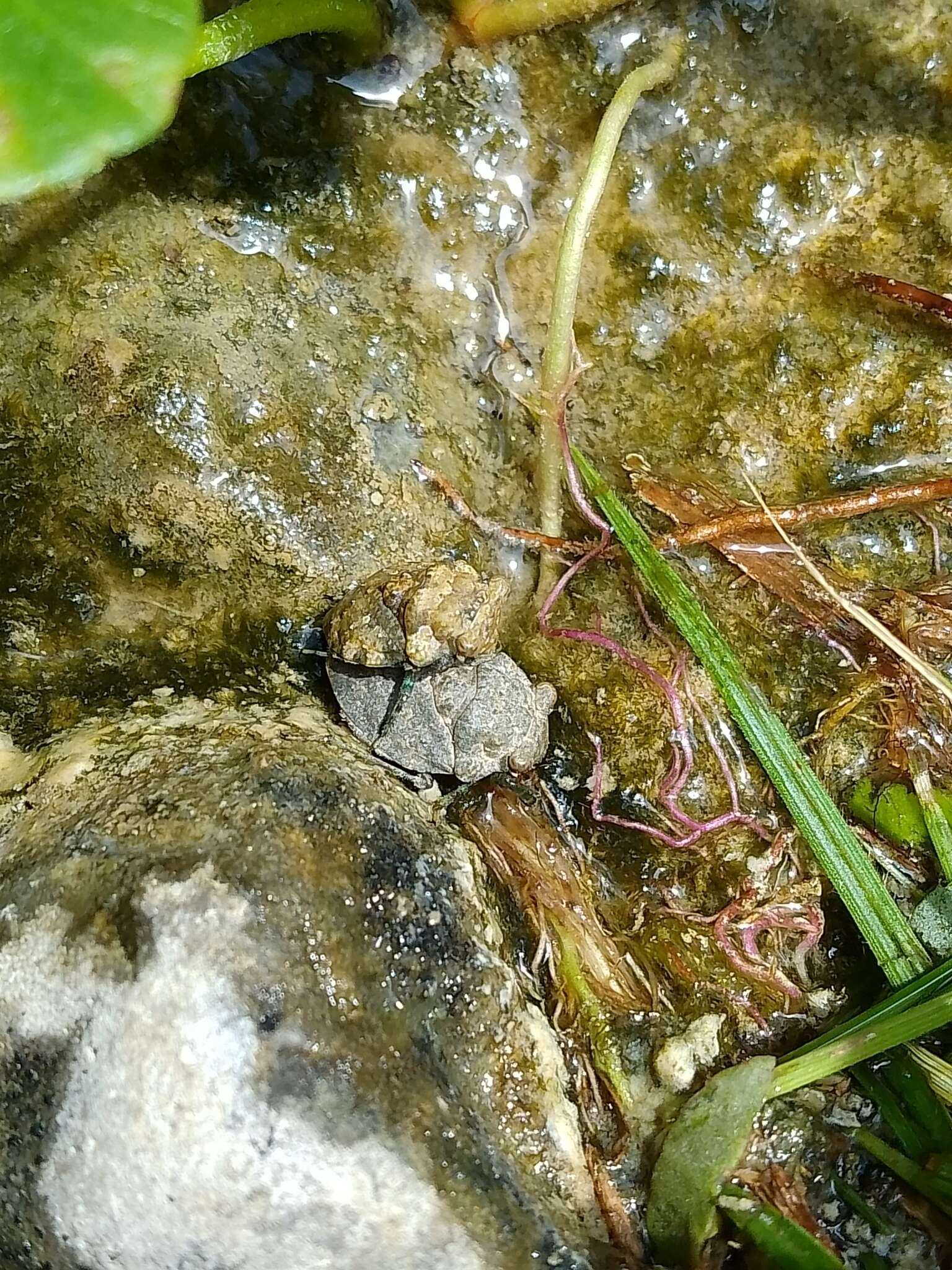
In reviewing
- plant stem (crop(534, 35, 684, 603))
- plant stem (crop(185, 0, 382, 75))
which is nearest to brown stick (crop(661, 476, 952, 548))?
plant stem (crop(534, 35, 684, 603))

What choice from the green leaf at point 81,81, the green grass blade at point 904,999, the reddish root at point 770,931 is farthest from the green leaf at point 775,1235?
the green leaf at point 81,81

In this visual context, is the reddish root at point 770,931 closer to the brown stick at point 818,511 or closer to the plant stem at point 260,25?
the brown stick at point 818,511

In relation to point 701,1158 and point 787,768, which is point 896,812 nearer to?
point 787,768

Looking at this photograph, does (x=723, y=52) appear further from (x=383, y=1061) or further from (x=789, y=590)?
(x=383, y=1061)

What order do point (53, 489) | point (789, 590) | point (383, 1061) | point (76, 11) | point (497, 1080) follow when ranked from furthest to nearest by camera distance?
1. point (789, 590)
2. point (53, 489)
3. point (497, 1080)
4. point (383, 1061)
5. point (76, 11)

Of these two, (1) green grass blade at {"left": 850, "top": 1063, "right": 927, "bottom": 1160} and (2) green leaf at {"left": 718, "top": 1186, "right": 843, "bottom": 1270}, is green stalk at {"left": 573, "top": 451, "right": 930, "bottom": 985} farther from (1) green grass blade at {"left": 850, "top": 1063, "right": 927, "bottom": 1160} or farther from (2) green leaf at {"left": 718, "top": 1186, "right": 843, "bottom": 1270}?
(2) green leaf at {"left": 718, "top": 1186, "right": 843, "bottom": 1270}

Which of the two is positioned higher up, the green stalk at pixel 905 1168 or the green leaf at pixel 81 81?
the green leaf at pixel 81 81

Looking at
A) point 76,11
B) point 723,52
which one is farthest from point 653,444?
point 76,11
